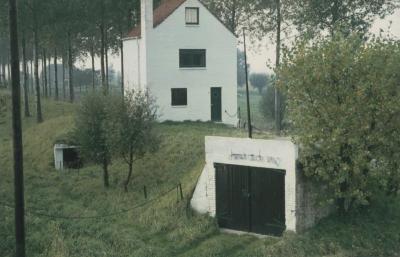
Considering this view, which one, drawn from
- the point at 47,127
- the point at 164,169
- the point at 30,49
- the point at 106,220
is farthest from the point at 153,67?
the point at 30,49

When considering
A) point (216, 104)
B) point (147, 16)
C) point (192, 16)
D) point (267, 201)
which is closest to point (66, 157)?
point (147, 16)

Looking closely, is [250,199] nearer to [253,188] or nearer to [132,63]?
[253,188]

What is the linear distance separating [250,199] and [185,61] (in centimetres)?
2029

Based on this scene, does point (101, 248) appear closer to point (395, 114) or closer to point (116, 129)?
point (116, 129)

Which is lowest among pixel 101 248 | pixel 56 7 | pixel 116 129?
pixel 101 248

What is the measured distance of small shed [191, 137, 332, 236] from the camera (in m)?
21.1

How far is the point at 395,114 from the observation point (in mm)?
20703

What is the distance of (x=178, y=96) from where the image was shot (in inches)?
1602

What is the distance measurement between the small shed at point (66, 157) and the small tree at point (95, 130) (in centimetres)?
502

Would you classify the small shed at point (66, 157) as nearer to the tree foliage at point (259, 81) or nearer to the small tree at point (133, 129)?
the small tree at point (133, 129)

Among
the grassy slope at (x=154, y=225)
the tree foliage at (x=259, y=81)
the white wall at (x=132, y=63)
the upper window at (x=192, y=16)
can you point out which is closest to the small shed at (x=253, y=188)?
the grassy slope at (x=154, y=225)

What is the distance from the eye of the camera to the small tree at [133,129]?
1085 inches

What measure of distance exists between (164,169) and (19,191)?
1278 cm

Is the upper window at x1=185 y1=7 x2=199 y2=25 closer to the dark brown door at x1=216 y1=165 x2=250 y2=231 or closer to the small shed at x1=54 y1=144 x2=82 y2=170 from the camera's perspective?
the small shed at x1=54 y1=144 x2=82 y2=170
